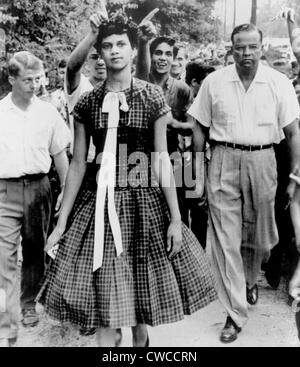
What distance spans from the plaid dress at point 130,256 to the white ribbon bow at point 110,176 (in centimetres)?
3

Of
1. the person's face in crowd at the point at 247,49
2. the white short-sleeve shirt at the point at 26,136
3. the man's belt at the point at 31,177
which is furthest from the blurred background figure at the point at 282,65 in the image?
the man's belt at the point at 31,177

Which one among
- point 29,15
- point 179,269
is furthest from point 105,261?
point 29,15

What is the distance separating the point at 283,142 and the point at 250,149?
1.19 ft

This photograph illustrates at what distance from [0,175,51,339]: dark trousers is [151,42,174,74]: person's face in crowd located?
1068 millimetres

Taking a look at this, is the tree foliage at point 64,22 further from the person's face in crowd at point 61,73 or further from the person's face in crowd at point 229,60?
the person's face in crowd at point 229,60

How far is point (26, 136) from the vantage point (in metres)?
3.86

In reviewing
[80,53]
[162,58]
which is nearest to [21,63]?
[80,53]

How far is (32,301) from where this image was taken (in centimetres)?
418

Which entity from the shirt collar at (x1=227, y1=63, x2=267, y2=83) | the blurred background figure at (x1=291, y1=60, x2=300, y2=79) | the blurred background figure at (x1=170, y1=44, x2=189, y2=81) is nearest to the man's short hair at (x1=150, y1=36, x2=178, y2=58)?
the blurred background figure at (x1=170, y1=44, x2=189, y2=81)

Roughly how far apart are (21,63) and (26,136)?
46 centimetres

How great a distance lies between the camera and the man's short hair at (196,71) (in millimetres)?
4371

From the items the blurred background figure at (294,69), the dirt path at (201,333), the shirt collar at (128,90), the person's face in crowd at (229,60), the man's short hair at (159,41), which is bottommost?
the dirt path at (201,333)

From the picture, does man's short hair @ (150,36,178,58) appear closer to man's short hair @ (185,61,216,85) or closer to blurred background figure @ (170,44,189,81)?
blurred background figure @ (170,44,189,81)
